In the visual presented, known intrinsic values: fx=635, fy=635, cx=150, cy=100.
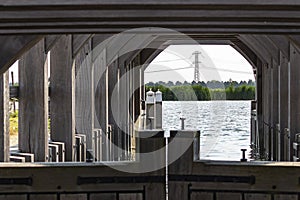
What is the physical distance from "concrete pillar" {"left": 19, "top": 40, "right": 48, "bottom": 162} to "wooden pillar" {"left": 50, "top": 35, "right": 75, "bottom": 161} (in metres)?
0.68

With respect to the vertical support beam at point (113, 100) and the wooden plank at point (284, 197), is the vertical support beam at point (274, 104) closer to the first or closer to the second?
the vertical support beam at point (113, 100)

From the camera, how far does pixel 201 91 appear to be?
3659cm

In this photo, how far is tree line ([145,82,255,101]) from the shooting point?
102ft

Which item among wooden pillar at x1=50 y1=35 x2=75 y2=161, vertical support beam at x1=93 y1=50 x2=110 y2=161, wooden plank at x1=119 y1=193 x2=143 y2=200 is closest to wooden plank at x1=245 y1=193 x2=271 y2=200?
wooden plank at x1=119 y1=193 x2=143 y2=200

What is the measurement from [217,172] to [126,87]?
9041 millimetres

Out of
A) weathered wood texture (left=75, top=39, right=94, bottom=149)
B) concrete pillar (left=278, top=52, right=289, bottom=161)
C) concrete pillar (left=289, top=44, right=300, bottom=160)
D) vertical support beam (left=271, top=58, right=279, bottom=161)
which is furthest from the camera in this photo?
vertical support beam (left=271, top=58, right=279, bottom=161)

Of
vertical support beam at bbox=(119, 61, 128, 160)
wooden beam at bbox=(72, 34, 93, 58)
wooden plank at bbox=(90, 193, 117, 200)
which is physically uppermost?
wooden beam at bbox=(72, 34, 93, 58)

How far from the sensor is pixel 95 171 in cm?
470

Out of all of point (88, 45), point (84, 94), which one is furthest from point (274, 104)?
point (84, 94)

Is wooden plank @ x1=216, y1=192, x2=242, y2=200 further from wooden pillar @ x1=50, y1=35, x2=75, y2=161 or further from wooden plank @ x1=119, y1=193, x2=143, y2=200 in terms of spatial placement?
wooden pillar @ x1=50, y1=35, x2=75, y2=161

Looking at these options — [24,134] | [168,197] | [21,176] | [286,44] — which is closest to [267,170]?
[168,197]

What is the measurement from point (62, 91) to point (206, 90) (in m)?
30.3

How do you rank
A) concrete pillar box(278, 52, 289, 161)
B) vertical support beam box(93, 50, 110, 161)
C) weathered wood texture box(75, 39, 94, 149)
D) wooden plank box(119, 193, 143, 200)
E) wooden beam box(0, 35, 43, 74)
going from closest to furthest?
wooden beam box(0, 35, 43, 74), wooden plank box(119, 193, 143, 200), weathered wood texture box(75, 39, 94, 149), vertical support beam box(93, 50, 110, 161), concrete pillar box(278, 52, 289, 161)

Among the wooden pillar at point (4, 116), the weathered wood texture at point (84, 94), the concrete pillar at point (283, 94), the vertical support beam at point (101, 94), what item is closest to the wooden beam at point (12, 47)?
the wooden pillar at point (4, 116)
